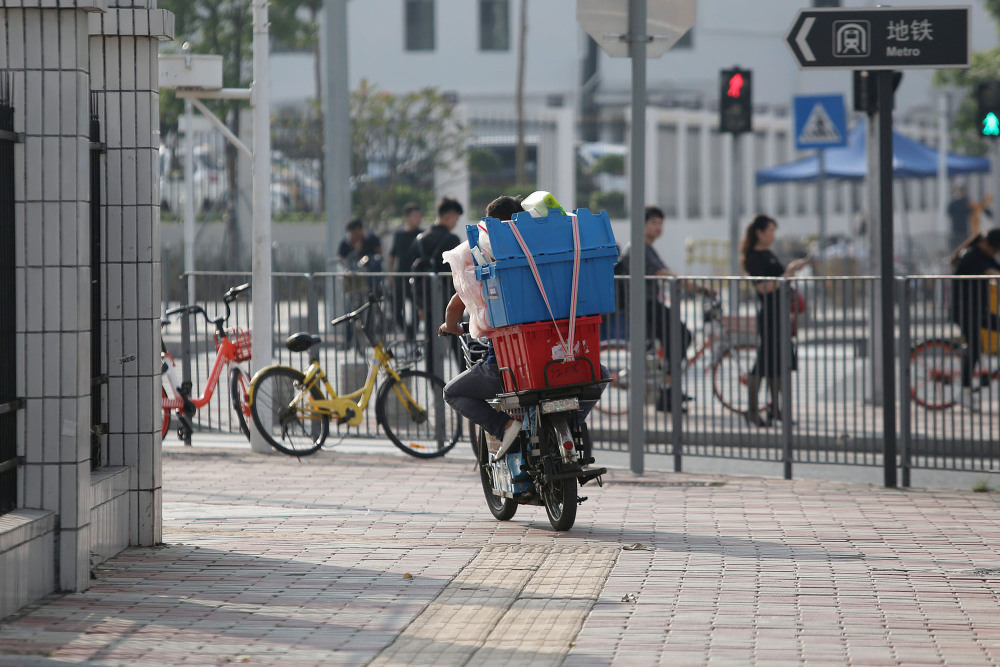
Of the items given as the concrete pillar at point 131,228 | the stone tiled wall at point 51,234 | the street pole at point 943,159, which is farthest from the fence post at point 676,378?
the street pole at point 943,159

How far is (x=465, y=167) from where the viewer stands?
32906mm

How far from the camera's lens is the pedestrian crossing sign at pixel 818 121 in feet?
62.1

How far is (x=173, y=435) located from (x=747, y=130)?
316 inches

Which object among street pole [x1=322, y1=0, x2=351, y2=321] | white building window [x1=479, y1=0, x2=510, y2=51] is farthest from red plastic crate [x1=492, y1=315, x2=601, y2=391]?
white building window [x1=479, y1=0, x2=510, y2=51]

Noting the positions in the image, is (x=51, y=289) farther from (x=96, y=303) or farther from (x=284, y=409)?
(x=284, y=409)

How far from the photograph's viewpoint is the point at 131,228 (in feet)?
21.8

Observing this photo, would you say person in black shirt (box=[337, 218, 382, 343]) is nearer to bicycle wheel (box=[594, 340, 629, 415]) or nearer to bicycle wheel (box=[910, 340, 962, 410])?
bicycle wheel (box=[594, 340, 629, 415])

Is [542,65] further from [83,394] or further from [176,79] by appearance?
[83,394]

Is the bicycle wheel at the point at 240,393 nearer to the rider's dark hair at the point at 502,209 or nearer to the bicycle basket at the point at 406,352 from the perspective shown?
the bicycle basket at the point at 406,352

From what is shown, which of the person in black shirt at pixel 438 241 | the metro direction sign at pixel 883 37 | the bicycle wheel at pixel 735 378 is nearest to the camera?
the metro direction sign at pixel 883 37

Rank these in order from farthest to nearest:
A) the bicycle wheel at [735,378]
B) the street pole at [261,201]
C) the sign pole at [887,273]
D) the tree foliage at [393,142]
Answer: the tree foliage at [393,142] < the street pole at [261,201] < the bicycle wheel at [735,378] < the sign pole at [887,273]

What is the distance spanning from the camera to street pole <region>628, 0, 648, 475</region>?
9.72 metres

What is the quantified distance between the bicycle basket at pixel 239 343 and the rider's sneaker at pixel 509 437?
Result: 4.32 metres

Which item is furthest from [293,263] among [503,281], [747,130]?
[503,281]
